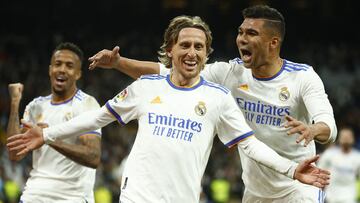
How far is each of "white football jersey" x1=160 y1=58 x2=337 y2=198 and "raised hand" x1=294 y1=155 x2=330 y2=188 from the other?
0.94 meters

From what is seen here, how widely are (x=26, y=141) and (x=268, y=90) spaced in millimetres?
2126

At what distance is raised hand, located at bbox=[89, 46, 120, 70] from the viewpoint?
608cm

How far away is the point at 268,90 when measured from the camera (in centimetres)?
618

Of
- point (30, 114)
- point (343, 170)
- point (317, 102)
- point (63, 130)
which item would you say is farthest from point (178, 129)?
point (343, 170)

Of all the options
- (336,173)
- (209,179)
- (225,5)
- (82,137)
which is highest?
(225,5)

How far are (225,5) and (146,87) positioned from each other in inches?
835

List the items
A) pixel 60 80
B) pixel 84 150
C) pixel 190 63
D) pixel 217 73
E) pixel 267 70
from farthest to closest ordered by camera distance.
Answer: pixel 60 80, pixel 84 150, pixel 217 73, pixel 267 70, pixel 190 63

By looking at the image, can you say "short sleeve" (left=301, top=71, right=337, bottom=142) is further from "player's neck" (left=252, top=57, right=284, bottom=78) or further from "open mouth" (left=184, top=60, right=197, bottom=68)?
"open mouth" (left=184, top=60, right=197, bottom=68)

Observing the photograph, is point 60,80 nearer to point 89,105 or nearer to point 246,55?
point 89,105

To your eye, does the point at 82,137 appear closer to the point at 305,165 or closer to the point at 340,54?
the point at 305,165

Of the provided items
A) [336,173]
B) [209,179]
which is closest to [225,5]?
[209,179]

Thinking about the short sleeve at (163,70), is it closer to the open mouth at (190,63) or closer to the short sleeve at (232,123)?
the open mouth at (190,63)

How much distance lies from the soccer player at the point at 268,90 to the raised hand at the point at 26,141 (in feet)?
2.63

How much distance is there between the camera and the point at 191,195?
534 cm
